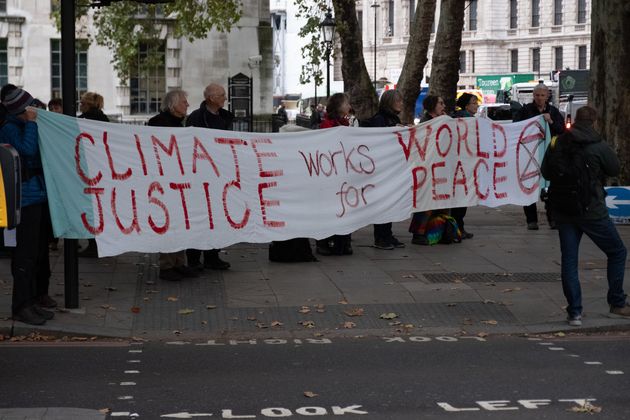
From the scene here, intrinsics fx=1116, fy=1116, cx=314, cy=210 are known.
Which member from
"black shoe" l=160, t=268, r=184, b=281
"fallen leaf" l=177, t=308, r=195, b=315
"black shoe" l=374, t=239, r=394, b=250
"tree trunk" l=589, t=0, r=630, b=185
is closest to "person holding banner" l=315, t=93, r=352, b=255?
"black shoe" l=374, t=239, r=394, b=250

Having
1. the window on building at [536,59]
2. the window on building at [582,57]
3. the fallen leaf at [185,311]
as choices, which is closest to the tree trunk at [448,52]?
the fallen leaf at [185,311]

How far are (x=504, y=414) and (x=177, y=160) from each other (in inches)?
220

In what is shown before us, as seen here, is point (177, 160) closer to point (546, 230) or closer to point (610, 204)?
point (546, 230)

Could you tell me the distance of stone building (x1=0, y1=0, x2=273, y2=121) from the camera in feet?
103

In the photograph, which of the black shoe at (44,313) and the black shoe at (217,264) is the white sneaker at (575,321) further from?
the black shoe at (44,313)

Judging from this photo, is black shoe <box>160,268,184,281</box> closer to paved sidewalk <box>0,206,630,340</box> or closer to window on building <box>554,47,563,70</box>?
paved sidewalk <box>0,206,630,340</box>

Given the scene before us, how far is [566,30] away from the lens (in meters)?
100

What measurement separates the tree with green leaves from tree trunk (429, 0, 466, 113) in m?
4.63

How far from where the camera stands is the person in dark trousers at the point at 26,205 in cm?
941

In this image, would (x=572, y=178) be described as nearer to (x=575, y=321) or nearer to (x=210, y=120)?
(x=575, y=321)

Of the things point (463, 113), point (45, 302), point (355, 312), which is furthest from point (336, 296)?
point (463, 113)

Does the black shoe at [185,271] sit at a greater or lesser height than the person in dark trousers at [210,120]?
lesser

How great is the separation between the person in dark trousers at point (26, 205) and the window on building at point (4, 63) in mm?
23183

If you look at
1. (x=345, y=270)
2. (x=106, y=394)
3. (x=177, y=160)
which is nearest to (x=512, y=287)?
(x=345, y=270)
